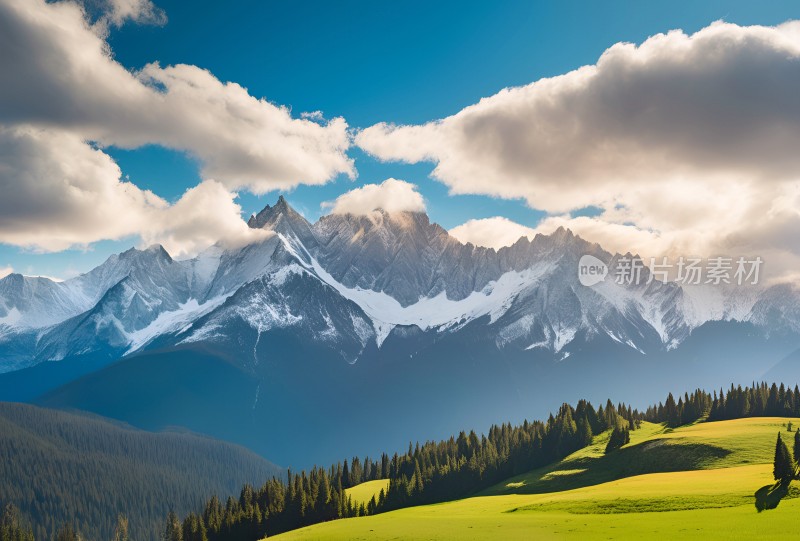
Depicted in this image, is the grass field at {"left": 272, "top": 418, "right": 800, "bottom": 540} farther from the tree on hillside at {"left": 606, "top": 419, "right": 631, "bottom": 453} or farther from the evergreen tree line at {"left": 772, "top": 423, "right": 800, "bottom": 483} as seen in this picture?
the tree on hillside at {"left": 606, "top": 419, "right": 631, "bottom": 453}

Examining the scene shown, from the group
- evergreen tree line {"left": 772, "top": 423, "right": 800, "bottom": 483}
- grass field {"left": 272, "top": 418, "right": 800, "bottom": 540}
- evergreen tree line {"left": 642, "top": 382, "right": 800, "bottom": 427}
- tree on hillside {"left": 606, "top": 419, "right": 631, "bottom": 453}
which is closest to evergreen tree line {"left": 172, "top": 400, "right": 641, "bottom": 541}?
tree on hillside {"left": 606, "top": 419, "right": 631, "bottom": 453}

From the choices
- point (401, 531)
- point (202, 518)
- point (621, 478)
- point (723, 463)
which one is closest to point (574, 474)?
point (621, 478)

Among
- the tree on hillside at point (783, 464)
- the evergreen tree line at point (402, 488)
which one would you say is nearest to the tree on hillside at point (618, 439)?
the evergreen tree line at point (402, 488)

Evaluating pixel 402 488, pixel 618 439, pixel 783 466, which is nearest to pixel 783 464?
pixel 783 466

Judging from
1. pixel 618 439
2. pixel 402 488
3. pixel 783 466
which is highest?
pixel 618 439

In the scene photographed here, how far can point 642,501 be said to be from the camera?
3637 inches

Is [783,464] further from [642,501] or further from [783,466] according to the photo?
[642,501]

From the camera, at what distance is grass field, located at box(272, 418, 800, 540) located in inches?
3046

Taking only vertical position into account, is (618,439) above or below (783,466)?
above

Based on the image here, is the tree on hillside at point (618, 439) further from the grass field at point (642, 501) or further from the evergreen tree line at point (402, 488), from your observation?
the evergreen tree line at point (402, 488)

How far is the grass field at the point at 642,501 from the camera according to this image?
77375mm

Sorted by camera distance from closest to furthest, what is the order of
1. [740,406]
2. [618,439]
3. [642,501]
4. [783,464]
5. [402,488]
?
[783,464], [642,501], [618,439], [402,488], [740,406]

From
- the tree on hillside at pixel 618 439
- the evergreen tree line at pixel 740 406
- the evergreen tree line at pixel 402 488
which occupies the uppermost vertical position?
the evergreen tree line at pixel 740 406

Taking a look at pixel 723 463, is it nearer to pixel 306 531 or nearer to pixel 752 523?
pixel 752 523
